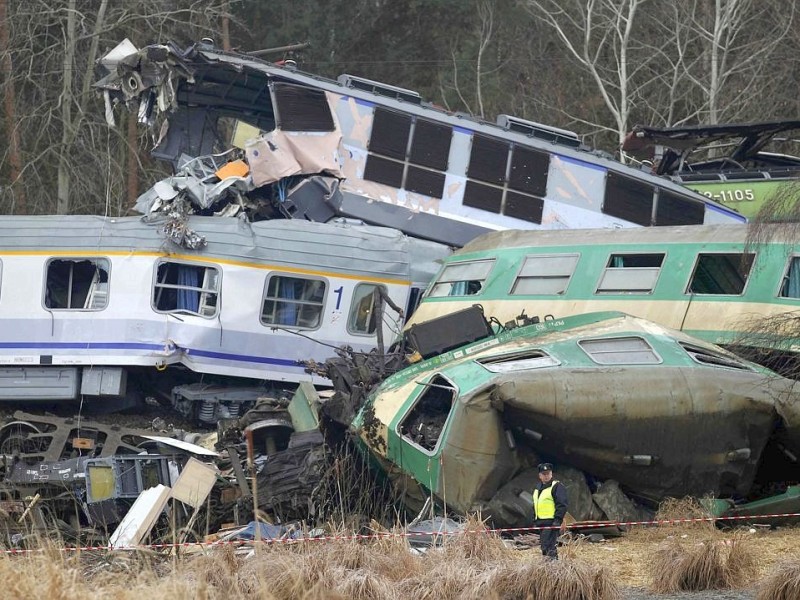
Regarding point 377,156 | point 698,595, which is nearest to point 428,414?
point 698,595

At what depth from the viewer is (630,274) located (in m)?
18.5

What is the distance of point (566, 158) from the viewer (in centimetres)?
2355

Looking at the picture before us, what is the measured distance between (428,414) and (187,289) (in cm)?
645

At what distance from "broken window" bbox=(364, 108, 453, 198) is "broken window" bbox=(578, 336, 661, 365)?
8.51 m

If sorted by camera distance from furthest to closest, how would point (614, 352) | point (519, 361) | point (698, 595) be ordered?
1. point (614, 352)
2. point (519, 361)
3. point (698, 595)

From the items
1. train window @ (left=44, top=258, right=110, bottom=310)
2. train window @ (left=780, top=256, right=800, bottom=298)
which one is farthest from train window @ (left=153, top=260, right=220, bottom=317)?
train window @ (left=780, top=256, right=800, bottom=298)

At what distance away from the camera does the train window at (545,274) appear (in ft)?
62.6

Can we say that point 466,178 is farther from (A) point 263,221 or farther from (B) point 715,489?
(B) point 715,489

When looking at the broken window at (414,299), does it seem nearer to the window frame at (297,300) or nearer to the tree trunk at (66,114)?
the window frame at (297,300)

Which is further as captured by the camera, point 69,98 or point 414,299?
point 69,98

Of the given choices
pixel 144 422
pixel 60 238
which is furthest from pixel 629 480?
pixel 60 238

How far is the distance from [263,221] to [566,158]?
593 centimetres

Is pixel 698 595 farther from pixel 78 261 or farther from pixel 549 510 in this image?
pixel 78 261

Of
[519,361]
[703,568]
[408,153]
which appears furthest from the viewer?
[408,153]
